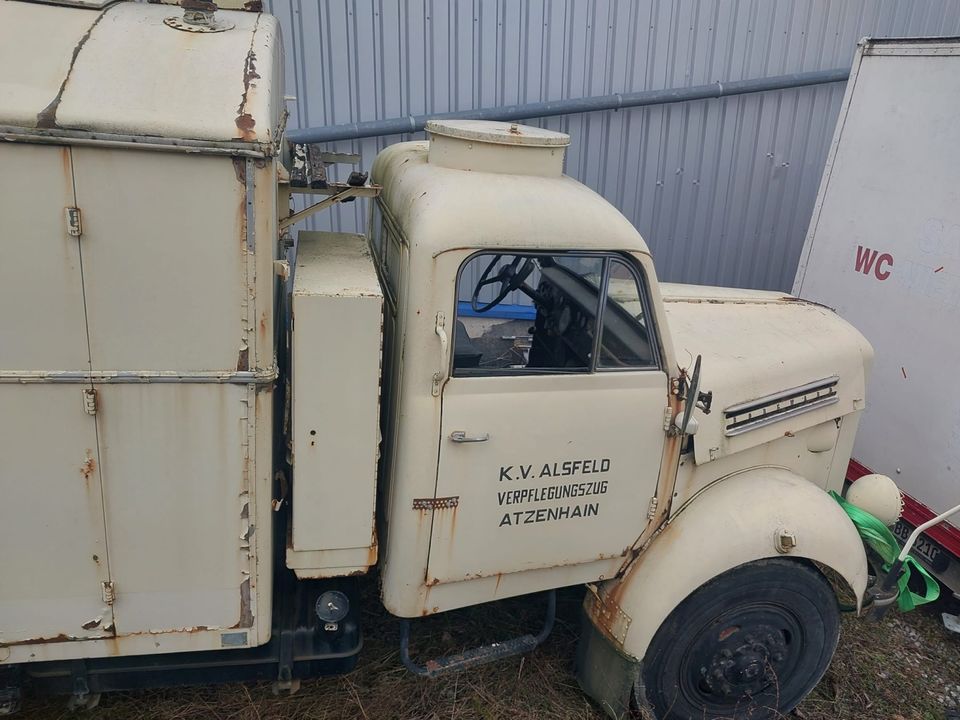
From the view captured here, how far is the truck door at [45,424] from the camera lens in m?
2.03

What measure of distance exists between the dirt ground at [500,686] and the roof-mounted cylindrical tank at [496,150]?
2210mm

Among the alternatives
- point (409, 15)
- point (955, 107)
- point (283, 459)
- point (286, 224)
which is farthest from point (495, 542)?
point (409, 15)

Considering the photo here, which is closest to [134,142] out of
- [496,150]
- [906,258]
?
[496,150]

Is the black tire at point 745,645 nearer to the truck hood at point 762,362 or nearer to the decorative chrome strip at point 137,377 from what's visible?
the truck hood at point 762,362

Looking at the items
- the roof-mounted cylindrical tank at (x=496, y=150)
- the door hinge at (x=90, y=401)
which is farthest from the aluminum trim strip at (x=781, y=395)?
the door hinge at (x=90, y=401)

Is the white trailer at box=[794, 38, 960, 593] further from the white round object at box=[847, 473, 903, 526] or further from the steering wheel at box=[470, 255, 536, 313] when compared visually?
the steering wheel at box=[470, 255, 536, 313]

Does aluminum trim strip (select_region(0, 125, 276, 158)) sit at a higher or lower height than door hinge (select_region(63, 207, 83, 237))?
higher

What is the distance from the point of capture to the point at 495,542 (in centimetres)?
282

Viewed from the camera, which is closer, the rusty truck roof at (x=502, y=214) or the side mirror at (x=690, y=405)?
the rusty truck roof at (x=502, y=214)

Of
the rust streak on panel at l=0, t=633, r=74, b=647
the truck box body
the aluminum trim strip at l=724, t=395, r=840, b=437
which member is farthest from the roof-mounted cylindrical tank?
the rust streak on panel at l=0, t=633, r=74, b=647

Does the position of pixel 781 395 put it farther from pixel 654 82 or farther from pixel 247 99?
pixel 654 82

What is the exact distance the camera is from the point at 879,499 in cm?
358

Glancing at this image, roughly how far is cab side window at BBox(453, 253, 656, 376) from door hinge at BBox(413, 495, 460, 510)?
464 mm

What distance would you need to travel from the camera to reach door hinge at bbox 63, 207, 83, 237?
80.4 inches
